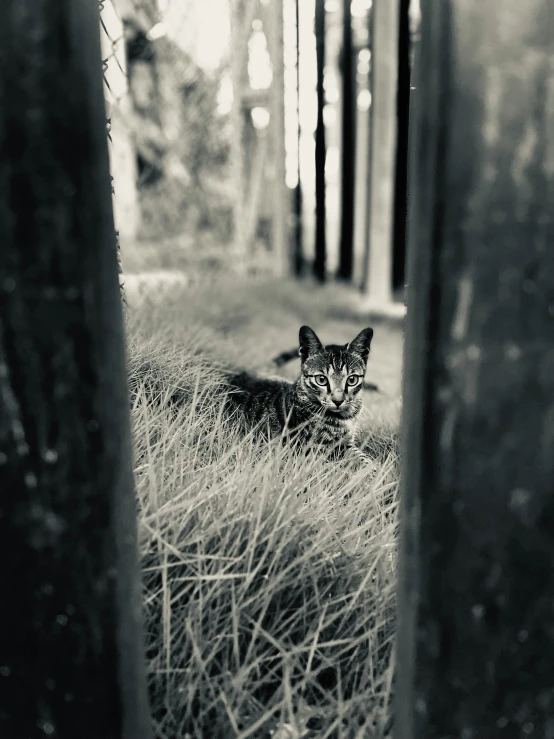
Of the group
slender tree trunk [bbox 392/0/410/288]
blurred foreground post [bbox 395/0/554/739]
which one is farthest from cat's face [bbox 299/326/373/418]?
slender tree trunk [bbox 392/0/410/288]

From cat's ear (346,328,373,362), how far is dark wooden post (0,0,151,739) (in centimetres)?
51

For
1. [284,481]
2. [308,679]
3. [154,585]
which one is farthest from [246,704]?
[284,481]

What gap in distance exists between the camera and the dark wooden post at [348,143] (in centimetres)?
388

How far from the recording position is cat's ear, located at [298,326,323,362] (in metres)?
1.09

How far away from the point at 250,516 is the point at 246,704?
267 millimetres

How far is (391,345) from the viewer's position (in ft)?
7.85

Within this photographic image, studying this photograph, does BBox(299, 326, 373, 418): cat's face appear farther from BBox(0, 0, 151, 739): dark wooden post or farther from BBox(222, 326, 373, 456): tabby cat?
BBox(0, 0, 151, 739): dark wooden post

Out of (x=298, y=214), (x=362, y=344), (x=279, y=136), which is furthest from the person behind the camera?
(x=298, y=214)

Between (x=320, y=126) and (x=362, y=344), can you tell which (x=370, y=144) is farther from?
(x=362, y=344)

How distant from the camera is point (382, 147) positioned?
349 cm

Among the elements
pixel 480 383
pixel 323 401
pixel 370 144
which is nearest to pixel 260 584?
pixel 323 401

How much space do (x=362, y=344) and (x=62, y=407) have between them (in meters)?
0.59

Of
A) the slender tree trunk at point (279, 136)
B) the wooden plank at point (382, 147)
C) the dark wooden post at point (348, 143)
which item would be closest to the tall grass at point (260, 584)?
the wooden plank at point (382, 147)

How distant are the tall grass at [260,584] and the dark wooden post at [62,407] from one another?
11 centimetres
